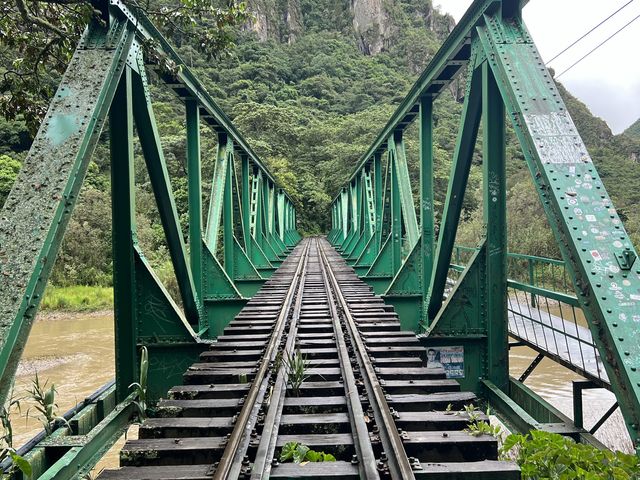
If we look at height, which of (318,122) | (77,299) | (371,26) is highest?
(371,26)

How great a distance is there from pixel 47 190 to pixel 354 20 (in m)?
110

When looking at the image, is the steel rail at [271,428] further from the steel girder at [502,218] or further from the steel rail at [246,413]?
the steel girder at [502,218]

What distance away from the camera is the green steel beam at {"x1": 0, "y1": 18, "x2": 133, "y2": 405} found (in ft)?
7.70

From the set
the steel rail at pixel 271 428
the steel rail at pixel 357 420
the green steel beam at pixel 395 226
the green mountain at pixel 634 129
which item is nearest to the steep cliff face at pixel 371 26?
the green mountain at pixel 634 129

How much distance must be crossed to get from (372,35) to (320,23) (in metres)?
12.1

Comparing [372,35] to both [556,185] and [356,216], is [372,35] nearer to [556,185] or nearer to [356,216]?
[356,216]

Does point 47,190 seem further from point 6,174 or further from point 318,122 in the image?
point 318,122

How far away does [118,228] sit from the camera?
4.12 m

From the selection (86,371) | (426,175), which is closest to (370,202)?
(426,175)

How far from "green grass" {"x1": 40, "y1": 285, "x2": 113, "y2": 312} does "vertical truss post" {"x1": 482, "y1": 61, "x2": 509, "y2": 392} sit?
19.2 metres

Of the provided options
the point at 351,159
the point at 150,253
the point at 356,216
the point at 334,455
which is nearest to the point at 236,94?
the point at 351,159

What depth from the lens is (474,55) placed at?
4.41 m

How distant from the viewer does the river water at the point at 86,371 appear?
374 inches

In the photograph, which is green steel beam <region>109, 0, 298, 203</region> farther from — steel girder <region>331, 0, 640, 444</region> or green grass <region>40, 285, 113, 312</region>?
green grass <region>40, 285, 113, 312</region>
